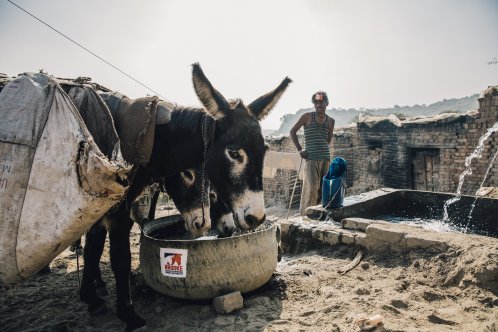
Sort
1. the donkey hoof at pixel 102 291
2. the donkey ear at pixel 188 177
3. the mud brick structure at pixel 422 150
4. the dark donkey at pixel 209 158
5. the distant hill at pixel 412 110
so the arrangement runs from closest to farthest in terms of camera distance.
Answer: the dark donkey at pixel 209 158, the donkey ear at pixel 188 177, the donkey hoof at pixel 102 291, the mud brick structure at pixel 422 150, the distant hill at pixel 412 110

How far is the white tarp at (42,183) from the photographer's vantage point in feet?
5.96

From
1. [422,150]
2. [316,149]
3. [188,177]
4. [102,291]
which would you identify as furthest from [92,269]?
[422,150]

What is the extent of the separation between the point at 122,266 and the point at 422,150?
9.60 m

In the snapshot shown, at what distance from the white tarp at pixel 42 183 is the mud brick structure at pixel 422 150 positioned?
8.67 metres

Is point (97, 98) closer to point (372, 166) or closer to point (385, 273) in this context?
point (385, 273)

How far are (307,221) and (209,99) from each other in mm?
2495

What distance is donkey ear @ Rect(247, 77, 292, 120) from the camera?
2711mm

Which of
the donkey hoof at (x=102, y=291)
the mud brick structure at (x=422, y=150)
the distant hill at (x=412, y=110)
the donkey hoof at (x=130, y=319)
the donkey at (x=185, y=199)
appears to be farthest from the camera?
the distant hill at (x=412, y=110)

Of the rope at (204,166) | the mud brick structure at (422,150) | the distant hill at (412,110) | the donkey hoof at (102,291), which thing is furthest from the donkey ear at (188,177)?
the distant hill at (412,110)

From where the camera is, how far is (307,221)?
425 cm

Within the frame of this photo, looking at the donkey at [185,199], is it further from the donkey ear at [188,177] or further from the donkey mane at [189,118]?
the donkey mane at [189,118]

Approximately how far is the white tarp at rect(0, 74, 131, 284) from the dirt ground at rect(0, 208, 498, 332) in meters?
0.71

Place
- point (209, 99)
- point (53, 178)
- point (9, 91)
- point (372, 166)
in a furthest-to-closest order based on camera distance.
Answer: point (372, 166) → point (209, 99) → point (9, 91) → point (53, 178)

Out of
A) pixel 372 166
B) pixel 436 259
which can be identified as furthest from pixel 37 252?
pixel 372 166
